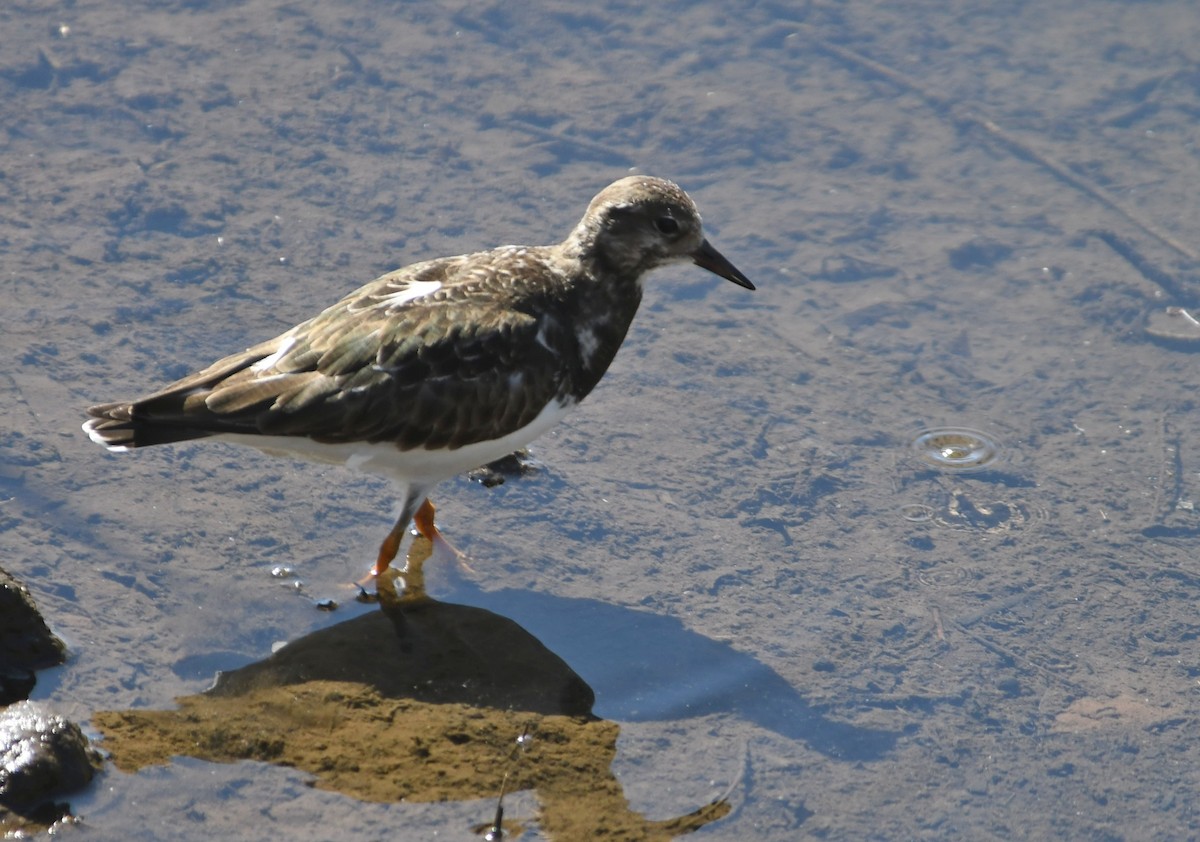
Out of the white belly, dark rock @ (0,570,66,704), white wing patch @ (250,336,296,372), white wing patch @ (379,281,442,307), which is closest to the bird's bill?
the white belly

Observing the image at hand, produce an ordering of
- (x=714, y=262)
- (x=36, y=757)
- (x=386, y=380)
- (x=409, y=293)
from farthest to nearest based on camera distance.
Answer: (x=714, y=262)
(x=409, y=293)
(x=386, y=380)
(x=36, y=757)

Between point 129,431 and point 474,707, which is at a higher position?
point 129,431

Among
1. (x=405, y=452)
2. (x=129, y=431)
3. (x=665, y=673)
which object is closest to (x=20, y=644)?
(x=129, y=431)

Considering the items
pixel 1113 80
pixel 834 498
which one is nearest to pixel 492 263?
pixel 834 498

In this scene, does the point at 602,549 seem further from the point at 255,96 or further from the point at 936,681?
the point at 255,96

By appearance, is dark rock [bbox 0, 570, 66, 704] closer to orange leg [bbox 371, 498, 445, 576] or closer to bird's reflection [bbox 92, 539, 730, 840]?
bird's reflection [bbox 92, 539, 730, 840]

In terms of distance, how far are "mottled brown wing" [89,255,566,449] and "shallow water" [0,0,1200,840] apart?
0.75 metres

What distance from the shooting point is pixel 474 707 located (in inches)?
221

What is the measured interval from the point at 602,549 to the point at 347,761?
191 centimetres

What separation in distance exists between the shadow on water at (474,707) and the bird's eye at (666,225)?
Answer: 180 centimetres

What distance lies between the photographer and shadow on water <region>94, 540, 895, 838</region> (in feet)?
17.1

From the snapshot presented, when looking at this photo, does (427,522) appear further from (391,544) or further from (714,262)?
(714,262)

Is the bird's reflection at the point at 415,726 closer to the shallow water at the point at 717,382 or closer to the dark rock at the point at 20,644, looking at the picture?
the shallow water at the point at 717,382

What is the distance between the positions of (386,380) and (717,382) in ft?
8.20
